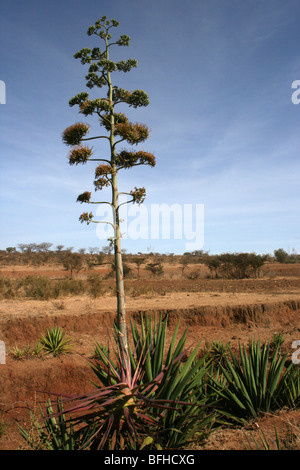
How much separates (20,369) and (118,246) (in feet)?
15.8

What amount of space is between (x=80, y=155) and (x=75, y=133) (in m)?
0.38

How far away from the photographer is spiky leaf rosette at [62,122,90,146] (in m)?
4.66

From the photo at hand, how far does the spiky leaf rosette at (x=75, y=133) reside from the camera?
184 inches

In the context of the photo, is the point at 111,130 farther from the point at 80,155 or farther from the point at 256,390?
the point at 256,390

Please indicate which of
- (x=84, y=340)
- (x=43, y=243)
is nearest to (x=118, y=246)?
(x=84, y=340)

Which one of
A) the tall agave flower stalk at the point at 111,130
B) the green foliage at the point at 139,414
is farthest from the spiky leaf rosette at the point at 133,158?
the green foliage at the point at 139,414

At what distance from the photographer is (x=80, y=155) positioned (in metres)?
4.59

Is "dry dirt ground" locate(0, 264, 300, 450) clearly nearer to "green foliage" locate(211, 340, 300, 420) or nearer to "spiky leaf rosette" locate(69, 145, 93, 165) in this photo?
"green foliage" locate(211, 340, 300, 420)

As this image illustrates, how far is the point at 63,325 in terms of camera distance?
32.9 feet

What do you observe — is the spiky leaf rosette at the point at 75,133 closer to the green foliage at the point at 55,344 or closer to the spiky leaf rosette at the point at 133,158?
the spiky leaf rosette at the point at 133,158

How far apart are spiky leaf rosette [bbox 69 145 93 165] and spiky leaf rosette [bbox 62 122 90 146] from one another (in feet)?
0.73

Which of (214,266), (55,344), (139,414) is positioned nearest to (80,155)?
(139,414)

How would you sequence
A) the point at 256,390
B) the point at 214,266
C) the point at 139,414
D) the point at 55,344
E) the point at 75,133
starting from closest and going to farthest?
1. the point at 139,414
2. the point at 256,390
3. the point at 75,133
4. the point at 55,344
5. the point at 214,266

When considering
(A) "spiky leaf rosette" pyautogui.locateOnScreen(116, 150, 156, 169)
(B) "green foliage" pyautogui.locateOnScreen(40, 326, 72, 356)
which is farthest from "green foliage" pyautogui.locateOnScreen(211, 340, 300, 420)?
(B) "green foliage" pyautogui.locateOnScreen(40, 326, 72, 356)
